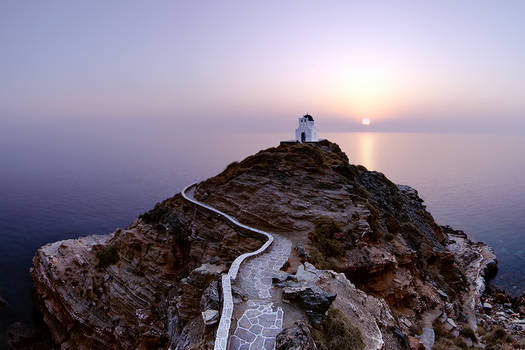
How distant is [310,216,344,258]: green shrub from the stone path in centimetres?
410

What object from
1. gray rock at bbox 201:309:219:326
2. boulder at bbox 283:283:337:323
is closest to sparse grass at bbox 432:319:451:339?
boulder at bbox 283:283:337:323

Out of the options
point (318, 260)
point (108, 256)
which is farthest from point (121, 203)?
point (318, 260)

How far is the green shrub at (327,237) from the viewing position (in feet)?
60.4

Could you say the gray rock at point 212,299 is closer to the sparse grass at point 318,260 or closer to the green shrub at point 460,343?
the sparse grass at point 318,260

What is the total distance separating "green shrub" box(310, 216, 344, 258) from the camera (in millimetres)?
18406

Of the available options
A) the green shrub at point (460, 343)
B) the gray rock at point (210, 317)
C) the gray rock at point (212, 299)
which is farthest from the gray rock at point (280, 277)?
the green shrub at point (460, 343)

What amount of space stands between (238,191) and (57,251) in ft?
75.1

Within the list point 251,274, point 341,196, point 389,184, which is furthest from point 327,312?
point 389,184

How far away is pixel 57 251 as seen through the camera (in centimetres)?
3186

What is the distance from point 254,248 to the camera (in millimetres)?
19406

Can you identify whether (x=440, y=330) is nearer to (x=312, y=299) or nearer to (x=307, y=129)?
(x=312, y=299)

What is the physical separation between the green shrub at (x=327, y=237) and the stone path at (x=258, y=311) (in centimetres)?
410

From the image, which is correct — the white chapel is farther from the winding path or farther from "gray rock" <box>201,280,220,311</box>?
"gray rock" <box>201,280,220,311</box>

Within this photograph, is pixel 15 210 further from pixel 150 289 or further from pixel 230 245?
pixel 230 245
